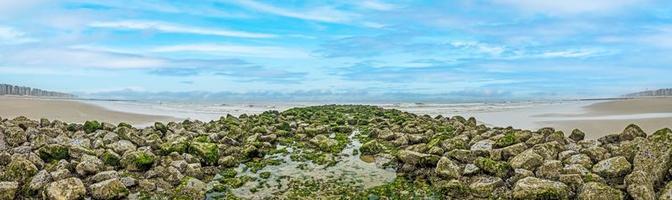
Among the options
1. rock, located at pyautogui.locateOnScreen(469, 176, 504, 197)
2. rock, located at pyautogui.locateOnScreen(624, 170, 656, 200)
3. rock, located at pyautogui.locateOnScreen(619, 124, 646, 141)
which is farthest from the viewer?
rock, located at pyautogui.locateOnScreen(619, 124, 646, 141)

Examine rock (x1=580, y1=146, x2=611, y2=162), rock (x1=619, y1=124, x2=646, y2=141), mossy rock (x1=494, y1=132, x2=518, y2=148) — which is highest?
rock (x1=619, y1=124, x2=646, y2=141)

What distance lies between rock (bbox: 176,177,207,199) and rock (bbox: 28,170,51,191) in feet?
7.25

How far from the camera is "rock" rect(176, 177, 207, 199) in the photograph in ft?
29.6

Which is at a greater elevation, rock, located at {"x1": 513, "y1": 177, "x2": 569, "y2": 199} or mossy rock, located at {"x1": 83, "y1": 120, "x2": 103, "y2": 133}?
mossy rock, located at {"x1": 83, "y1": 120, "x2": 103, "y2": 133}

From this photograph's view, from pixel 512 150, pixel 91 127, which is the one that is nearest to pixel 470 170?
pixel 512 150

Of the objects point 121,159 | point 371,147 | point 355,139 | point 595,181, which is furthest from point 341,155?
point 595,181

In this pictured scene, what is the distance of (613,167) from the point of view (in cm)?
872

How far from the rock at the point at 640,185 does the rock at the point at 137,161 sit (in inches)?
330

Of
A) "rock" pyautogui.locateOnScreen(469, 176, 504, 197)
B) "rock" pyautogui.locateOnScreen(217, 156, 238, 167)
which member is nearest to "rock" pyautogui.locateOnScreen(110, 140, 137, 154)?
"rock" pyautogui.locateOnScreen(217, 156, 238, 167)

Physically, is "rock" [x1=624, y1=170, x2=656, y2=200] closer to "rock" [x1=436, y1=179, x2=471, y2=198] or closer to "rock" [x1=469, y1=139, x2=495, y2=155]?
"rock" [x1=436, y1=179, x2=471, y2=198]

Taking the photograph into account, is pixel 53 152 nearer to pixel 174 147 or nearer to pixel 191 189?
pixel 174 147

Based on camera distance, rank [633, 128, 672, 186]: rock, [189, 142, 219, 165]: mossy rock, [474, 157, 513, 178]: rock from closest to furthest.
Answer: [633, 128, 672, 186]: rock, [474, 157, 513, 178]: rock, [189, 142, 219, 165]: mossy rock

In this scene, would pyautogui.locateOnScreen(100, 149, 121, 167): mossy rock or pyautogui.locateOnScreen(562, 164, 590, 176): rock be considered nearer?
pyautogui.locateOnScreen(562, 164, 590, 176): rock

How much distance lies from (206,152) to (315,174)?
2.51 meters
